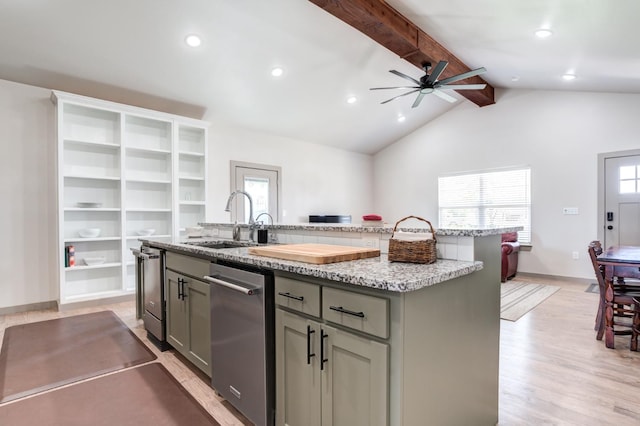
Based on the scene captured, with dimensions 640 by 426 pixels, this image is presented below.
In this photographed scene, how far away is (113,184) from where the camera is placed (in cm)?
448

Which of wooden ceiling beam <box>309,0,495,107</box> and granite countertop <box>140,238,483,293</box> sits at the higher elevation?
wooden ceiling beam <box>309,0,495,107</box>

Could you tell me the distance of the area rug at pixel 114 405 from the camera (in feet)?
6.13

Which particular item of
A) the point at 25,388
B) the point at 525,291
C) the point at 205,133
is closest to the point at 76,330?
the point at 25,388

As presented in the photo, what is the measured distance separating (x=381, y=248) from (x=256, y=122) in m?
4.55

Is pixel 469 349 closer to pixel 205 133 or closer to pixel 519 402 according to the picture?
pixel 519 402

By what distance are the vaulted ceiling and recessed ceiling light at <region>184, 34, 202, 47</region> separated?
6 cm

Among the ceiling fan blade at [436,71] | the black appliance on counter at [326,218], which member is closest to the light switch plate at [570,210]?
the ceiling fan blade at [436,71]

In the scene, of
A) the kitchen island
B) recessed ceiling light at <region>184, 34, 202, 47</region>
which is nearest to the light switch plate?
the kitchen island

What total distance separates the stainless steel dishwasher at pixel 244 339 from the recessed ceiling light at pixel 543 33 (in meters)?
3.80

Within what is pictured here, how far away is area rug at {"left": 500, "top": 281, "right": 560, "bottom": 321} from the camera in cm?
390

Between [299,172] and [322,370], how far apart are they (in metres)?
5.76

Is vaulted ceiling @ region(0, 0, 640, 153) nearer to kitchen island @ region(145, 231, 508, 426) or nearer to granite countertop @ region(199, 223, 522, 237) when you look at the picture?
granite countertop @ region(199, 223, 522, 237)

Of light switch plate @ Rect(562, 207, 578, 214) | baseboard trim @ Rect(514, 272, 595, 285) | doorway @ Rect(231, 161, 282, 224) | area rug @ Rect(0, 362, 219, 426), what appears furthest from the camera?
doorway @ Rect(231, 161, 282, 224)

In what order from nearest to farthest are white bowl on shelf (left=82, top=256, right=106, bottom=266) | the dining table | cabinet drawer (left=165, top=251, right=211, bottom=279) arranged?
1. cabinet drawer (left=165, top=251, right=211, bottom=279)
2. the dining table
3. white bowl on shelf (left=82, top=256, right=106, bottom=266)
